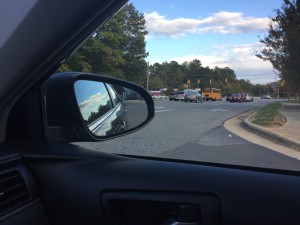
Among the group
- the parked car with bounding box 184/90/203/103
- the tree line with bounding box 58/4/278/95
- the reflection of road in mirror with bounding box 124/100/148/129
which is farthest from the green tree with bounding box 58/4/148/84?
the parked car with bounding box 184/90/203/103

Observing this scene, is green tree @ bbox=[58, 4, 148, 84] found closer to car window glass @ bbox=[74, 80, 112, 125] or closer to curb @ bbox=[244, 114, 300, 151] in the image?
car window glass @ bbox=[74, 80, 112, 125]

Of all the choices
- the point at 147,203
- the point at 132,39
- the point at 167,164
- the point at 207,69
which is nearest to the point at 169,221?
the point at 147,203

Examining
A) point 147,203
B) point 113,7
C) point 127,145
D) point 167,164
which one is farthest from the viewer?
point 127,145

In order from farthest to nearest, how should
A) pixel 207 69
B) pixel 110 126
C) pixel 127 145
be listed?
1. pixel 127 145
2. pixel 207 69
3. pixel 110 126

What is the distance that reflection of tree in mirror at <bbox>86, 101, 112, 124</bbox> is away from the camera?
2.15 meters

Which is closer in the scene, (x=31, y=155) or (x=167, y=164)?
(x=31, y=155)

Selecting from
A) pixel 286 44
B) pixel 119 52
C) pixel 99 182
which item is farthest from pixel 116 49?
pixel 286 44

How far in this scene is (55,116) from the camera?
80.7 inches

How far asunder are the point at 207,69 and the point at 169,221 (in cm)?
131

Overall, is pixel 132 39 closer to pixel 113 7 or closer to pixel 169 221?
pixel 113 7

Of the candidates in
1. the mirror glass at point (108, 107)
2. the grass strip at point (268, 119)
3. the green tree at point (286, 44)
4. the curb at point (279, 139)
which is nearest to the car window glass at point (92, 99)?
the mirror glass at point (108, 107)

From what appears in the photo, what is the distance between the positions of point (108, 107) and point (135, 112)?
0.21m

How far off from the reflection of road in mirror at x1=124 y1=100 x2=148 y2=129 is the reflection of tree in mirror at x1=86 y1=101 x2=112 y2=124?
0.40 ft

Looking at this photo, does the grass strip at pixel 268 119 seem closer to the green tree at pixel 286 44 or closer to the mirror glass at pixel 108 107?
the green tree at pixel 286 44
